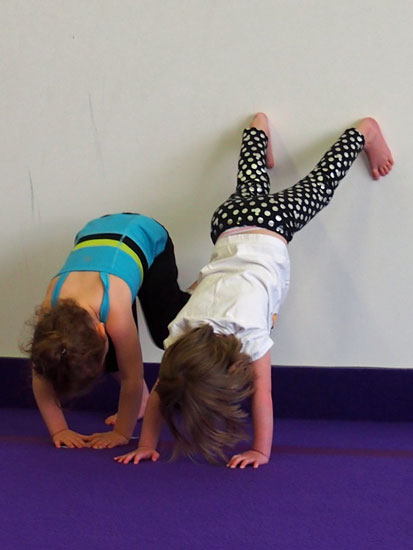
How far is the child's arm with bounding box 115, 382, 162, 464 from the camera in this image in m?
1.58

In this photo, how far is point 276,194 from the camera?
1.82 meters

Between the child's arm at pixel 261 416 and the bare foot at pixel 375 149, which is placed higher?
the bare foot at pixel 375 149

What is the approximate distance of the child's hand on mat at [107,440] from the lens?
1696mm

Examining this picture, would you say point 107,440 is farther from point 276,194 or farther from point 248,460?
point 276,194

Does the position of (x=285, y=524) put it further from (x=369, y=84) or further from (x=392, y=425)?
(x=369, y=84)

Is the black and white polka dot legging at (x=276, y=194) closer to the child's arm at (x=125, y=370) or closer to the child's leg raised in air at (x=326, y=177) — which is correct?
the child's leg raised in air at (x=326, y=177)

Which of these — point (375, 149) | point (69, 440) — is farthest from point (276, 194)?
point (69, 440)

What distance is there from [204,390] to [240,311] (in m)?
0.23

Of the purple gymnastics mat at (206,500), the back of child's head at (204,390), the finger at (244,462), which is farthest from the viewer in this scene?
the finger at (244,462)

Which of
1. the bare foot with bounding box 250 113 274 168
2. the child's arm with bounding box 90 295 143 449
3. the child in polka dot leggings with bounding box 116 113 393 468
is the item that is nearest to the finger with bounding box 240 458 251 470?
the child in polka dot leggings with bounding box 116 113 393 468

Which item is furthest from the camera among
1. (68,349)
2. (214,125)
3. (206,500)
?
(214,125)

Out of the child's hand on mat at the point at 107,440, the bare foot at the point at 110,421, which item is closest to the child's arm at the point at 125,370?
the child's hand on mat at the point at 107,440

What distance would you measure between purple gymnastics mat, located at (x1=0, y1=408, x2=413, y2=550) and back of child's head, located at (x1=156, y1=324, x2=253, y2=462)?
0.08 meters

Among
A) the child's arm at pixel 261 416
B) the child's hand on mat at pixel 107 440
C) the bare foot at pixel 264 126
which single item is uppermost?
the bare foot at pixel 264 126
